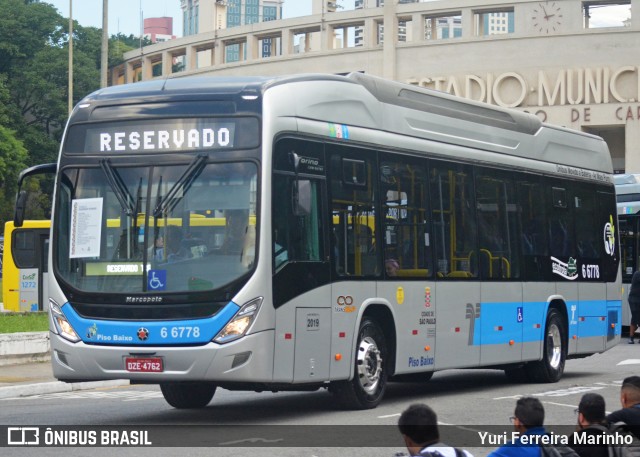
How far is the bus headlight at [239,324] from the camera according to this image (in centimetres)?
1201

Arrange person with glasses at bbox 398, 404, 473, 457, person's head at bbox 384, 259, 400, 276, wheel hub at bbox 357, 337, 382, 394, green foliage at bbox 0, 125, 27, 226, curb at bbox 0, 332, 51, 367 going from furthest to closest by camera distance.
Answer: green foliage at bbox 0, 125, 27, 226, curb at bbox 0, 332, 51, 367, person's head at bbox 384, 259, 400, 276, wheel hub at bbox 357, 337, 382, 394, person with glasses at bbox 398, 404, 473, 457

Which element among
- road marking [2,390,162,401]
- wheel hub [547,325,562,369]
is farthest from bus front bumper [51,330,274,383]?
wheel hub [547,325,562,369]

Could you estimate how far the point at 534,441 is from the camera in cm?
662

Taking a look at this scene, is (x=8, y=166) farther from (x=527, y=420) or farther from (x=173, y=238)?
(x=527, y=420)

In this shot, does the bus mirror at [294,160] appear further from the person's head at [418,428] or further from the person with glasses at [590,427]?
the person's head at [418,428]

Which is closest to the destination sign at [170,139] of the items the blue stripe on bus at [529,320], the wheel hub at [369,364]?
the wheel hub at [369,364]

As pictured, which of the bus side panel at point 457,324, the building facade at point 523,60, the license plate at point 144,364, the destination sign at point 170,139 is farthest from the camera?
the building facade at point 523,60

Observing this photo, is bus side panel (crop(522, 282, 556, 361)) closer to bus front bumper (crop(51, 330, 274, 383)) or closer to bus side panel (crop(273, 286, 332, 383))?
bus side panel (crop(273, 286, 332, 383))

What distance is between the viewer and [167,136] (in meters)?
12.6

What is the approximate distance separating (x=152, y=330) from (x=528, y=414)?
19.8ft

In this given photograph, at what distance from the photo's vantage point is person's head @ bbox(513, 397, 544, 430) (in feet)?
21.9

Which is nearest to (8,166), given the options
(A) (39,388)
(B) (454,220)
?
(A) (39,388)

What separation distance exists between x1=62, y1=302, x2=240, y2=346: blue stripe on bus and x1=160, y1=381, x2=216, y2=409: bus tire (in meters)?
2.04

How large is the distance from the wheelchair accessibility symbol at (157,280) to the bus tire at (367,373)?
2.32 meters
